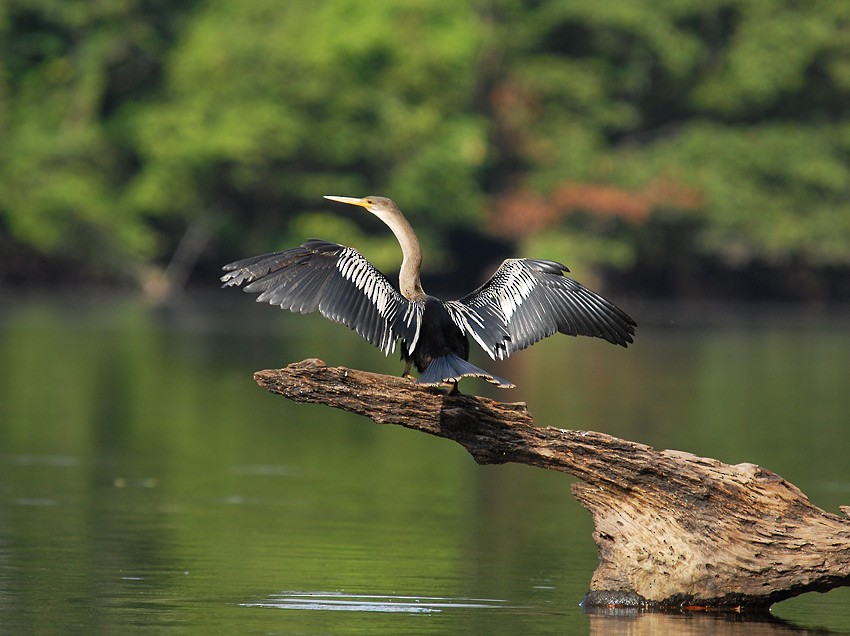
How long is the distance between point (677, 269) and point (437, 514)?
46.7 m

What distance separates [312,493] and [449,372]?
5914mm

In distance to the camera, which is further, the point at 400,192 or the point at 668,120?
the point at 668,120

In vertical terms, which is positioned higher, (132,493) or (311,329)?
(311,329)

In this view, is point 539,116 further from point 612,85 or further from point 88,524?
point 88,524

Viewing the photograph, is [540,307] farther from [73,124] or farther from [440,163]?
[73,124]

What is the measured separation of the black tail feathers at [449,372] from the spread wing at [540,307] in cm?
47

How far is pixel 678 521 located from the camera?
30.4ft

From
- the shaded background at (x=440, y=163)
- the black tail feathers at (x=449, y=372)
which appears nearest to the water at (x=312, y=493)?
the black tail feathers at (x=449, y=372)

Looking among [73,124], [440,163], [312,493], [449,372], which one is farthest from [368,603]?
[73,124]

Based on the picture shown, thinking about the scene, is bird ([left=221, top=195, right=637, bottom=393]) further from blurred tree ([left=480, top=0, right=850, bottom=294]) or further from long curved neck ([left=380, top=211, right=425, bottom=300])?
blurred tree ([left=480, top=0, right=850, bottom=294])

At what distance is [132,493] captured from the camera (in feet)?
44.8

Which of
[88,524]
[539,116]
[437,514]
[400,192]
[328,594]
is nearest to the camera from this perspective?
[328,594]

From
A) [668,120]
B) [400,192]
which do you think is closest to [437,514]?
[400,192]

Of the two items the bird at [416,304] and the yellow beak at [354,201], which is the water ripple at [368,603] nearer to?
the bird at [416,304]
